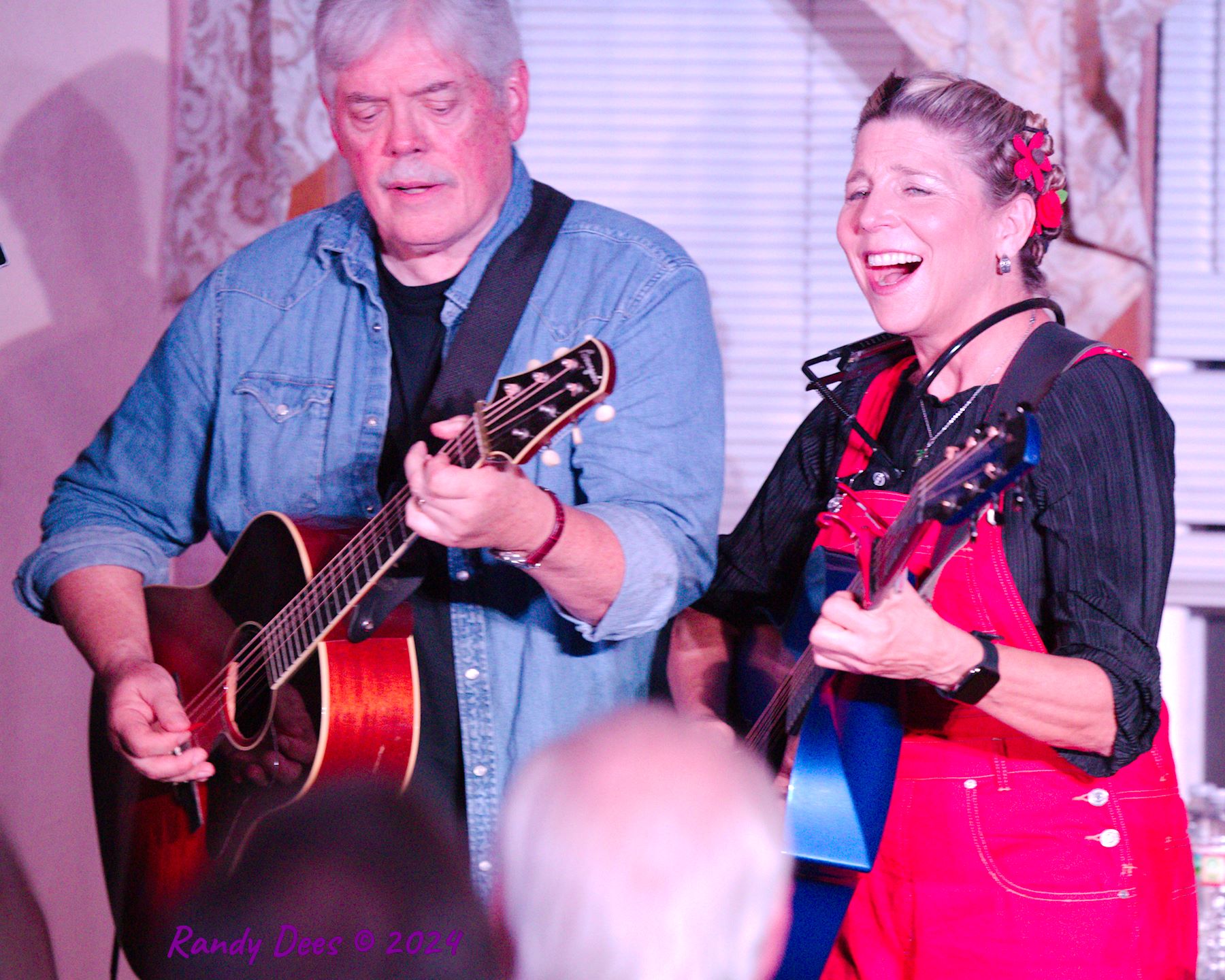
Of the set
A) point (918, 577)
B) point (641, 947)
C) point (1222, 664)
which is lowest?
point (1222, 664)

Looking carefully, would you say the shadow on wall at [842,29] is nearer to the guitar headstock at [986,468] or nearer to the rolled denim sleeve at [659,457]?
the rolled denim sleeve at [659,457]

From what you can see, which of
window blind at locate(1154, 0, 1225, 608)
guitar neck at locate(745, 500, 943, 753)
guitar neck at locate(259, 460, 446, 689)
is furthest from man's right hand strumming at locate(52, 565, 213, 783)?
window blind at locate(1154, 0, 1225, 608)

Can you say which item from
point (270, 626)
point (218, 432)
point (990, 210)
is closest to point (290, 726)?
point (270, 626)

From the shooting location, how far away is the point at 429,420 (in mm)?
1950

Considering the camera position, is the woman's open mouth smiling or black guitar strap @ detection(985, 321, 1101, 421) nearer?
black guitar strap @ detection(985, 321, 1101, 421)

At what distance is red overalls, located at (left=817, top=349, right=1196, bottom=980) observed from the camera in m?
1.63

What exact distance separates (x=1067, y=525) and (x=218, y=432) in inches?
51.1

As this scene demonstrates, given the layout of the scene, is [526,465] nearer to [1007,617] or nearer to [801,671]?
[801,671]

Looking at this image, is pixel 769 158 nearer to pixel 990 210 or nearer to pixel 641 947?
pixel 990 210

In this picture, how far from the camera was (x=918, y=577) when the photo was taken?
5.28 feet

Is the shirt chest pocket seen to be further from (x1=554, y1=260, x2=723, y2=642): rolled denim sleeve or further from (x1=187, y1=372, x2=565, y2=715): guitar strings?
(x1=554, y1=260, x2=723, y2=642): rolled denim sleeve

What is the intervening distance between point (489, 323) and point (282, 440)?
391 millimetres

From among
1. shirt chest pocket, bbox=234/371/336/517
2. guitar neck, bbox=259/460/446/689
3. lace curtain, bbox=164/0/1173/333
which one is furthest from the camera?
lace curtain, bbox=164/0/1173/333

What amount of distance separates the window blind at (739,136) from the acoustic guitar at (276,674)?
1.85 m
